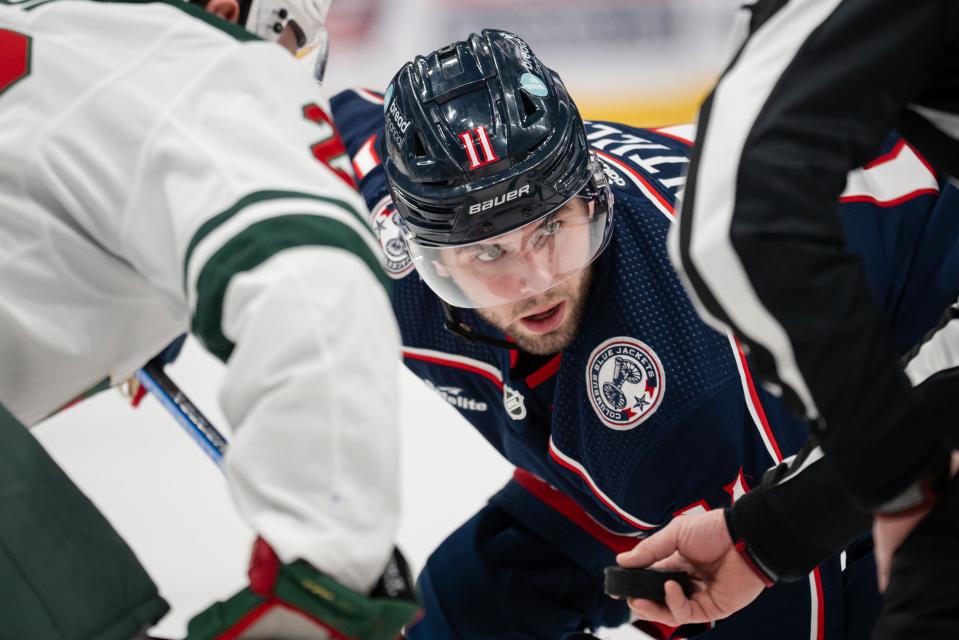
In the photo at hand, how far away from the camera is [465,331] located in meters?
2.04

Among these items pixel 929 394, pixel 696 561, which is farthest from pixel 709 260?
pixel 696 561

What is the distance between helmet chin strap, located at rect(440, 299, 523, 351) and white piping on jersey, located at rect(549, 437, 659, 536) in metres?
0.18

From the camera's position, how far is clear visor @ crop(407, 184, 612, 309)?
186cm

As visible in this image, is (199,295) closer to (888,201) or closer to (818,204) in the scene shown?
(818,204)

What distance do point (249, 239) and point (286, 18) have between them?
21.5 inches

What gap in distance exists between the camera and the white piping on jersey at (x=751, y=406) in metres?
1.85

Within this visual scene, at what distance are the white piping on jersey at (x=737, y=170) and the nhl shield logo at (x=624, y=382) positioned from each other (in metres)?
0.77

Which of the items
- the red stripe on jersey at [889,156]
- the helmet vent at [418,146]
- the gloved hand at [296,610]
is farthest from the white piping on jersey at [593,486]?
the gloved hand at [296,610]

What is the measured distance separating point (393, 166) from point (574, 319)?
374 millimetres

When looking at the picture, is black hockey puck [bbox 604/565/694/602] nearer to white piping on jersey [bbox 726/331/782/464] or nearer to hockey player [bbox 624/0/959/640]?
white piping on jersey [bbox 726/331/782/464]

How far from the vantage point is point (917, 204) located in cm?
189

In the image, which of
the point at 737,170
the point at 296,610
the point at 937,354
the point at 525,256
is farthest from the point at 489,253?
the point at 296,610

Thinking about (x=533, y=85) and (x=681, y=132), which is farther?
(x=681, y=132)

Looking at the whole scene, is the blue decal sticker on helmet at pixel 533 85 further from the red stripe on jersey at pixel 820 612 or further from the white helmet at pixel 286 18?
the red stripe on jersey at pixel 820 612
